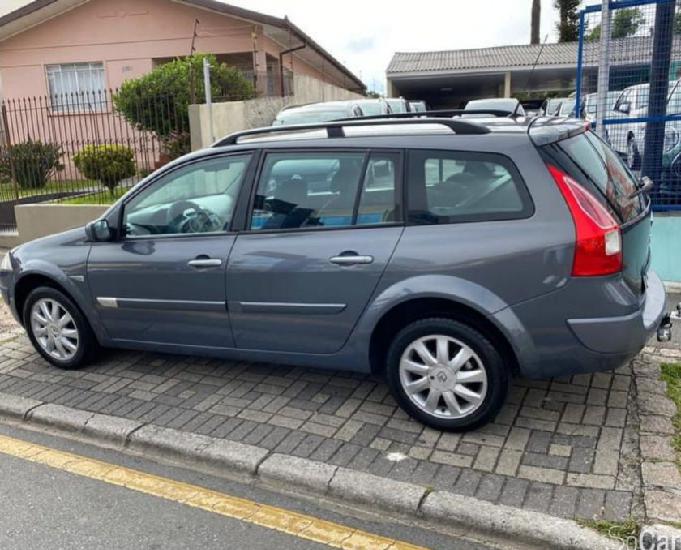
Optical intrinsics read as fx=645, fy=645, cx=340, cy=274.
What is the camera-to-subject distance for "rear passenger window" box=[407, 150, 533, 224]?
11.0 ft

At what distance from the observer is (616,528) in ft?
8.95

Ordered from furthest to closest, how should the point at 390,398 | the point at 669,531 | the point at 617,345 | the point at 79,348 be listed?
1. the point at 79,348
2. the point at 390,398
3. the point at 617,345
4. the point at 669,531

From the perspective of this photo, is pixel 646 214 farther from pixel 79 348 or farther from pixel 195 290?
pixel 79 348

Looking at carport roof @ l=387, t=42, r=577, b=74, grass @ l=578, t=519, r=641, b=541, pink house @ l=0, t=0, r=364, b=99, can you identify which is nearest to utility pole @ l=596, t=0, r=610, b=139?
grass @ l=578, t=519, r=641, b=541

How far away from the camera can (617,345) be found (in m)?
3.23

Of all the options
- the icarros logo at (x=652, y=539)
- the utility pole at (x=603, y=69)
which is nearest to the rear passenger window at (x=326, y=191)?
the icarros logo at (x=652, y=539)

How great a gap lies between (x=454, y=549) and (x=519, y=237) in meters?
1.51

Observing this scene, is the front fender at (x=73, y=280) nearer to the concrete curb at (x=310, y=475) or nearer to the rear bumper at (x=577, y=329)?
the concrete curb at (x=310, y=475)

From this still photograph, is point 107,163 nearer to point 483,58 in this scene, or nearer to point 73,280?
point 73,280

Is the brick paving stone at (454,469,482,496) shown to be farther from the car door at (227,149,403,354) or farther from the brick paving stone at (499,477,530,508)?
the car door at (227,149,403,354)

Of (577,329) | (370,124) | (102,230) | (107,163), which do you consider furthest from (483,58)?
(577,329)

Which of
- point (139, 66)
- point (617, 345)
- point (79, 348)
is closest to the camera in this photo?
point (617, 345)

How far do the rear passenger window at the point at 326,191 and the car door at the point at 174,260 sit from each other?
0.21 metres

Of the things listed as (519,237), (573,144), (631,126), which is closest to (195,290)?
(519,237)
